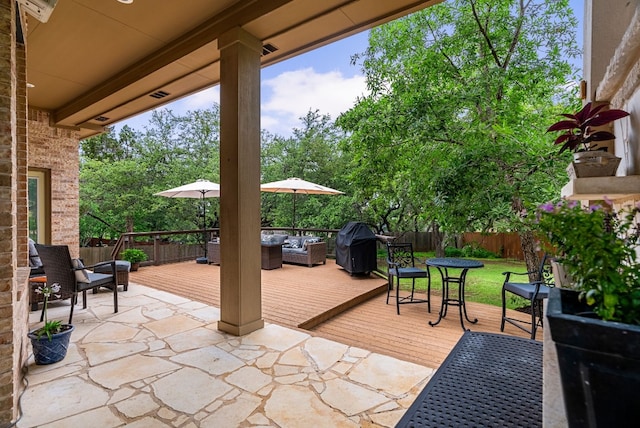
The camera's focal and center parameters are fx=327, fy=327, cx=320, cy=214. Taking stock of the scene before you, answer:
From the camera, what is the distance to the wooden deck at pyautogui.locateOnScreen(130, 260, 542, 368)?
3764mm

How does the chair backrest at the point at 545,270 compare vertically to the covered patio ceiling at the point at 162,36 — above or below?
below

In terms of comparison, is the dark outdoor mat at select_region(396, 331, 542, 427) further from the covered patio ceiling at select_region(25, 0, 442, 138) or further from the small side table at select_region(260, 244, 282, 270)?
the small side table at select_region(260, 244, 282, 270)

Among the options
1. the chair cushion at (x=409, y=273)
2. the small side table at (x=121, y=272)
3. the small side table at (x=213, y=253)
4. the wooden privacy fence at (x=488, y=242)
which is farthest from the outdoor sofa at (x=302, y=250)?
the wooden privacy fence at (x=488, y=242)

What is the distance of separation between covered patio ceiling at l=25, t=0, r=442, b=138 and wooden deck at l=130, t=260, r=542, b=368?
3.02m

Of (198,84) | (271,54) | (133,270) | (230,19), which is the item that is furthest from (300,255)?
(230,19)

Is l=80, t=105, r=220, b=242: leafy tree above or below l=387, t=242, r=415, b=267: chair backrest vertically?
above

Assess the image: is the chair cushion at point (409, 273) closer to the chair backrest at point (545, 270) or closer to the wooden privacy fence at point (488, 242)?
the chair backrest at point (545, 270)

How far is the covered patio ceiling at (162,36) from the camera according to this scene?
283 centimetres

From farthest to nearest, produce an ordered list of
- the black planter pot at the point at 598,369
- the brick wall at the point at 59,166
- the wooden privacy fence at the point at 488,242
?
the wooden privacy fence at the point at 488,242 → the brick wall at the point at 59,166 → the black planter pot at the point at 598,369

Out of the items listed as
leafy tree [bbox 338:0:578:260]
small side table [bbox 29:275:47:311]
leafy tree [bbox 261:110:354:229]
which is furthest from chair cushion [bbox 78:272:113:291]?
leafy tree [bbox 261:110:354:229]

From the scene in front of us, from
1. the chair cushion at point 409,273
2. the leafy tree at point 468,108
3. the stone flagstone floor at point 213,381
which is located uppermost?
the leafy tree at point 468,108

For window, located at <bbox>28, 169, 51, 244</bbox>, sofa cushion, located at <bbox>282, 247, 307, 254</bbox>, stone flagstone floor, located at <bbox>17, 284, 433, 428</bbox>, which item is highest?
window, located at <bbox>28, 169, 51, 244</bbox>

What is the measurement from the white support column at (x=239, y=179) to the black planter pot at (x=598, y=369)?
2.79 m

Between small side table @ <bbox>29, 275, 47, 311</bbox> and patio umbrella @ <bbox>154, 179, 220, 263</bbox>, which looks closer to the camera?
small side table @ <bbox>29, 275, 47, 311</bbox>
